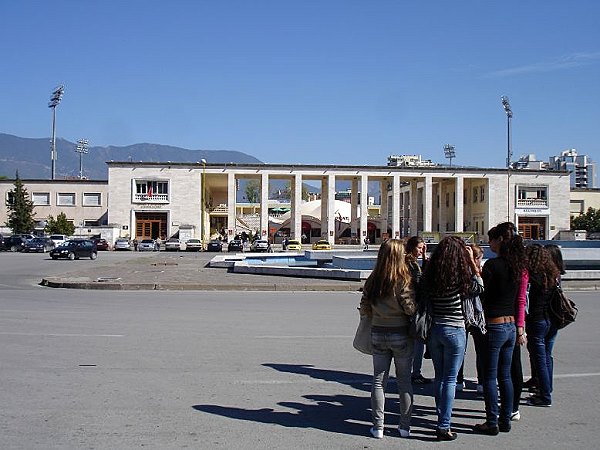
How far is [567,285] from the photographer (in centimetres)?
2400

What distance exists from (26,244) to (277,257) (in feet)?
106

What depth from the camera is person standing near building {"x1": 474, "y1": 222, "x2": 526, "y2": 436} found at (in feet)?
20.7

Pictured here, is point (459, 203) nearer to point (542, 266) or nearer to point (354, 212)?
point (354, 212)

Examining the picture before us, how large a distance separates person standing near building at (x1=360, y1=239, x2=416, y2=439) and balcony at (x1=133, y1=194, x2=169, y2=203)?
7996 centimetres

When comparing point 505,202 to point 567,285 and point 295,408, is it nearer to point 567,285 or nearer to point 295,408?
point 567,285

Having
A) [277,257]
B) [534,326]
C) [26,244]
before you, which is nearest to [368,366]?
[534,326]

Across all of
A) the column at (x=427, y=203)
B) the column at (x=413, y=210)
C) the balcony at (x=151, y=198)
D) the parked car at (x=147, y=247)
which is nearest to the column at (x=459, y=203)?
the column at (x=427, y=203)

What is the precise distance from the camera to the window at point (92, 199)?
90.6 metres

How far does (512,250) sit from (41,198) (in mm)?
92147

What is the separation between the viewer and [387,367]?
6137 millimetres

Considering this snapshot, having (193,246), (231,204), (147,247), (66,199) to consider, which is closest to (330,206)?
(231,204)

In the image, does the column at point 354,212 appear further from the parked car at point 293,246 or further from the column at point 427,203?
the parked car at point 293,246

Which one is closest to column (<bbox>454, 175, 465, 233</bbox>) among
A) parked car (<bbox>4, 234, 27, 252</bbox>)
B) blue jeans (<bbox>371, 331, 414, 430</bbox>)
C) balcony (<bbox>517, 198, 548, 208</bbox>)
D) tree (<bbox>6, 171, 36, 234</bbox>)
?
balcony (<bbox>517, 198, 548, 208</bbox>)

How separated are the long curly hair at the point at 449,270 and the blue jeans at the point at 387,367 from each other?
21.9 inches
